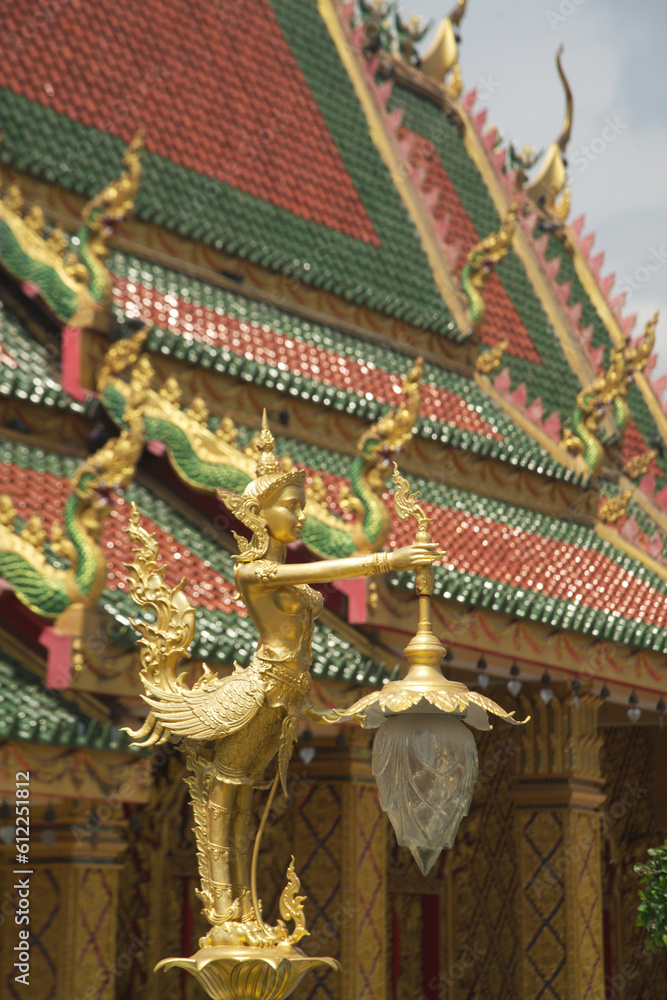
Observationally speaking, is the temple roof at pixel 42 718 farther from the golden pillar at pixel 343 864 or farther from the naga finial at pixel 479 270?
the naga finial at pixel 479 270

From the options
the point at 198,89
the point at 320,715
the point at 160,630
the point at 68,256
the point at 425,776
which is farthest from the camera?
the point at 198,89

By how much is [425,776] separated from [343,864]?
21.4 feet

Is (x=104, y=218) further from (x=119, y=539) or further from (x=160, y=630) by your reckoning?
(x=160, y=630)

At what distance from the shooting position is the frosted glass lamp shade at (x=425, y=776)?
4316 mm

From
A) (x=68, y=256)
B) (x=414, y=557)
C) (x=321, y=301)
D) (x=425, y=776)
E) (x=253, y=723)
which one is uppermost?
(x=321, y=301)

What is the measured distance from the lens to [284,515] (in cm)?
455

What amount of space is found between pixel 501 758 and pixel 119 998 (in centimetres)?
393

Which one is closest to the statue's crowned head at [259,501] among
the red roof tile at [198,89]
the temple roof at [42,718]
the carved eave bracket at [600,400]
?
the temple roof at [42,718]

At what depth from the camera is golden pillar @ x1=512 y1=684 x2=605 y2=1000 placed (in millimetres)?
12336

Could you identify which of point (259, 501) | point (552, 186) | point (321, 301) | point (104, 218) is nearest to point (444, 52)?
point (552, 186)

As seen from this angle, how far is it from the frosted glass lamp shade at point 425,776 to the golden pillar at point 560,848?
27.6 feet

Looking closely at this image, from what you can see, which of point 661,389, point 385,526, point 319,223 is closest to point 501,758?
point 385,526

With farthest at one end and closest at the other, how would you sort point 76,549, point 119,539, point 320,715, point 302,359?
point 302,359, point 119,539, point 76,549, point 320,715

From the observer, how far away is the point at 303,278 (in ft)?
48.5
